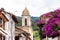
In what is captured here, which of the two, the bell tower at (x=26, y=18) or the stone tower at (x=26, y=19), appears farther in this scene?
the bell tower at (x=26, y=18)

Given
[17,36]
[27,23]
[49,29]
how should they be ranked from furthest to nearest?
[27,23] < [17,36] < [49,29]

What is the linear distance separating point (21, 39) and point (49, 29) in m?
31.2

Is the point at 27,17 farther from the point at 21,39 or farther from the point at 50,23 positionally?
the point at 50,23

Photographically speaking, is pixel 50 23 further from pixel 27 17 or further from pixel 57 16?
pixel 27 17

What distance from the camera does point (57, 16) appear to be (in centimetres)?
2677

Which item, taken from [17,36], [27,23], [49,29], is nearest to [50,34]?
[49,29]

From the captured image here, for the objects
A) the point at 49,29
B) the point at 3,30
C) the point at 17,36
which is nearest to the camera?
the point at 49,29

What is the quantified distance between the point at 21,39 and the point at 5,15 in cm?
1361

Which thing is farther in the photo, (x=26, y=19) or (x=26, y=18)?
(x=26, y=19)

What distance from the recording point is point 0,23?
141 feet

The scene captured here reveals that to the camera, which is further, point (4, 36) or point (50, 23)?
point (4, 36)

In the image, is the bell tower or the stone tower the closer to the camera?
the stone tower

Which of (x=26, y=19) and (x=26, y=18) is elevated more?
(x=26, y=18)

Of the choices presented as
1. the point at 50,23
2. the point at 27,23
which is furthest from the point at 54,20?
the point at 27,23
